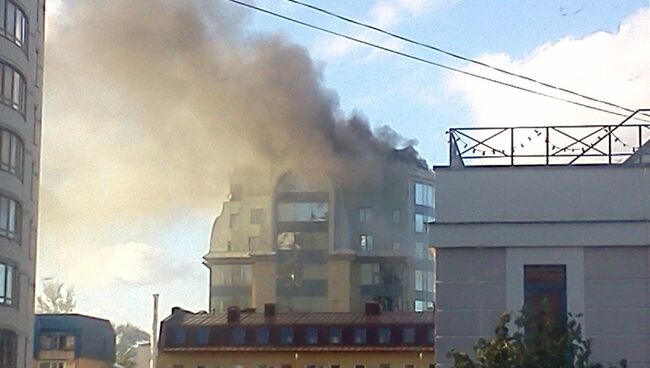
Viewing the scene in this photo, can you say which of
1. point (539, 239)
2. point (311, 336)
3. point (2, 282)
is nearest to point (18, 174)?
point (2, 282)

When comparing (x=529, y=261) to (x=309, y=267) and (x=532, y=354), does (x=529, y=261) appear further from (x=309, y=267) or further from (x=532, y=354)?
(x=309, y=267)

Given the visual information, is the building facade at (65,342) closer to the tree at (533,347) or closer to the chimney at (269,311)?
the chimney at (269,311)

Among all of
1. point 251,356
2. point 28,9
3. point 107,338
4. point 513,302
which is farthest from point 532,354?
point 107,338

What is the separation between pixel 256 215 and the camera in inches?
4080

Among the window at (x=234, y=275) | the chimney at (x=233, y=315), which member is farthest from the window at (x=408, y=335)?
the window at (x=234, y=275)

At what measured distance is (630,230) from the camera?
24.4 metres

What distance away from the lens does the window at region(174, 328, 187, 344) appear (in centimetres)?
8788

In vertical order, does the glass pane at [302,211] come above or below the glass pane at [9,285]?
above

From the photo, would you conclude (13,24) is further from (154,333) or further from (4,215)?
(154,333)

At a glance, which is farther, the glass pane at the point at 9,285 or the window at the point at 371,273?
the window at the point at 371,273

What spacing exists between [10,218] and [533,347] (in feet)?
118

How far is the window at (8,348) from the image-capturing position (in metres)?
50.8

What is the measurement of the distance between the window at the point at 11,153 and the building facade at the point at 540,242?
30817 millimetres

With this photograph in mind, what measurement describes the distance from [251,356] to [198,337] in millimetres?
3726
